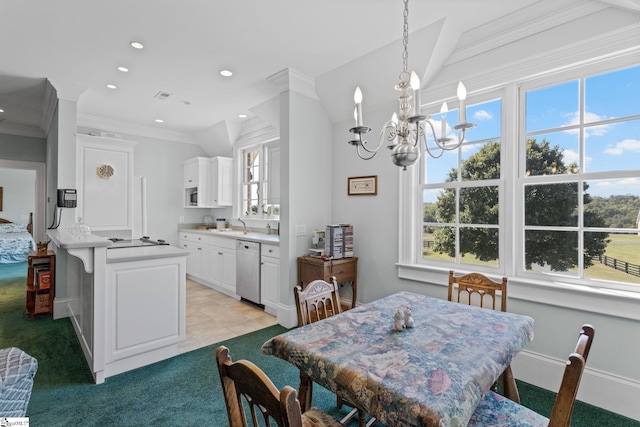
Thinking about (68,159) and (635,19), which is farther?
(68,159)

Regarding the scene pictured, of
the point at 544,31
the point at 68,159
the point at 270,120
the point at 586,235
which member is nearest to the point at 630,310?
the point at 586,235

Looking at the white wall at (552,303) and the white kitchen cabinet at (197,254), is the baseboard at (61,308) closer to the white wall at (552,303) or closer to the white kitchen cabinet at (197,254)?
the white kitchen cabinet at (197,254)

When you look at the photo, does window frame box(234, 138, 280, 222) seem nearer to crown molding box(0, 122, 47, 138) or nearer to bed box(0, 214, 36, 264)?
crown molding box(0, 122, 47, 138)

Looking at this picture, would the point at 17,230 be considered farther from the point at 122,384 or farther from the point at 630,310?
the point at 630,310

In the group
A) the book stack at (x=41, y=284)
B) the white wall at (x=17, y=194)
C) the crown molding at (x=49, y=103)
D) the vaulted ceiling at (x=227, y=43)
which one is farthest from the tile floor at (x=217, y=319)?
the white wall at (x=17, y=194)

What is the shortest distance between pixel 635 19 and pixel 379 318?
8.00 ft

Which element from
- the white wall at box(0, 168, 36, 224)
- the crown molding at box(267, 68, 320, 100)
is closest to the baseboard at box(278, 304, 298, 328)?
the crown molding at box(267, 68, 320, 100)

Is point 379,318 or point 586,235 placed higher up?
point 586,235

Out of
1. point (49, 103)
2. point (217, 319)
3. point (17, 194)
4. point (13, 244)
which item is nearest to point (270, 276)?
point (217, 319)

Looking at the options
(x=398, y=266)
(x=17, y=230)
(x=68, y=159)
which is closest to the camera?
(x=398, y=266)

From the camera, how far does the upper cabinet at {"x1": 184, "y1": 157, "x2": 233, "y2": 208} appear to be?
18.4ft

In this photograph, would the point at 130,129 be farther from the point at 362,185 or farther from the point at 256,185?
the point at 362,185

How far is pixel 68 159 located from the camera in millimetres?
3723

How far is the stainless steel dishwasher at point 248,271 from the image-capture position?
402 centimetres
